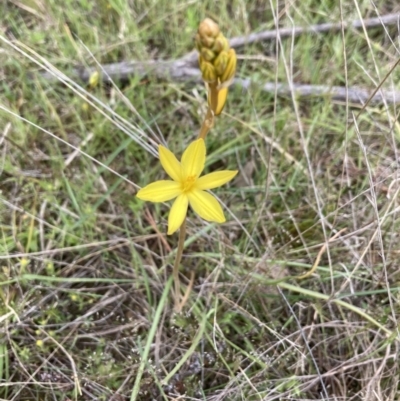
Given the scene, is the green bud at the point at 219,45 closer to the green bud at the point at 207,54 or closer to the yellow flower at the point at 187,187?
the green bud at the point at 207,54

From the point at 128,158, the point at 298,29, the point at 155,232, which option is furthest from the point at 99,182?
the point at 298,29

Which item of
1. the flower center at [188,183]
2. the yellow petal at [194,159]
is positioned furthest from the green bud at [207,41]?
the flower center at [188,183]

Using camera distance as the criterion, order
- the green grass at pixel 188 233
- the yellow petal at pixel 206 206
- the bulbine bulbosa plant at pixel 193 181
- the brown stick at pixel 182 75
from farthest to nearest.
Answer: the brown stick at pixel 182 75
the green grass at pixel 188 233
the yellow petal at pixel 206 206
the bulbine bulbosa plant at pixel 193 181

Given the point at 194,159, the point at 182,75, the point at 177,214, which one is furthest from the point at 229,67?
the point at 182,75

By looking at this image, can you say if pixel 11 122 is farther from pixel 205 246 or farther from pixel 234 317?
pixel 234 317

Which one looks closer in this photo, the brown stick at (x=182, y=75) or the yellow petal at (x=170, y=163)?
the yellow petal at (x=170, y=163)

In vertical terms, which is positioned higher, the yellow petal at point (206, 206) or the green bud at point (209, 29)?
the green bud at point (209, 29)

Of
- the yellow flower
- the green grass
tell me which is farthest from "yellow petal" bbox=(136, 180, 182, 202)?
the green grass
